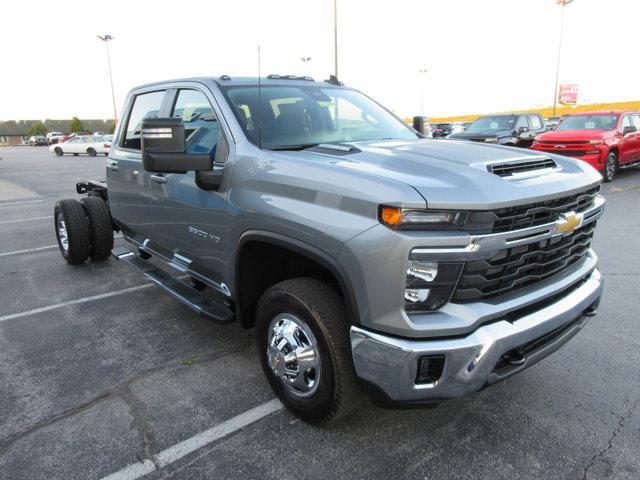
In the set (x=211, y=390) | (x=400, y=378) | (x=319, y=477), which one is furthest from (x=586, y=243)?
(x=211, y=390)

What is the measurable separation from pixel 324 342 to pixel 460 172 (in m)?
1.05

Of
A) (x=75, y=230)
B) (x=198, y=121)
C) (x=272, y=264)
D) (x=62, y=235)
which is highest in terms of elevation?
(x=198, y=121)

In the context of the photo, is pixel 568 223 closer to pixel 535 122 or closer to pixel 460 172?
pixel 460 172

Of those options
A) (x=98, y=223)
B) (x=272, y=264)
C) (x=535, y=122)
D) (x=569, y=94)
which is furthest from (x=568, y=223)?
(x=569, y=94)

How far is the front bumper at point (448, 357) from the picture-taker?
206 centimetres

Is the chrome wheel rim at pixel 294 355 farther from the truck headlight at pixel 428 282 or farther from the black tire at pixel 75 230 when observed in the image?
the black tire at pixel 75 230

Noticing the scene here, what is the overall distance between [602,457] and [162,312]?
3.54 metres

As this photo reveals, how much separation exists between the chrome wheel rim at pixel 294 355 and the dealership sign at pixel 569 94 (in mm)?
96221

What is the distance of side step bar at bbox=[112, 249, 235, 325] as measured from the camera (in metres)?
3.26

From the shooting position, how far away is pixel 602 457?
2.44 m

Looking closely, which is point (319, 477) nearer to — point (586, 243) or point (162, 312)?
point (586, 243)

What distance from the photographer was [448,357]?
2.05m

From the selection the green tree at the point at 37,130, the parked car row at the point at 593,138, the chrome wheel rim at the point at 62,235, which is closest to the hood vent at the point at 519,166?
the chrome wheel rim at the point at 62,235

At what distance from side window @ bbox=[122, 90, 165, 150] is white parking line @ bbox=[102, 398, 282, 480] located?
106 inches
